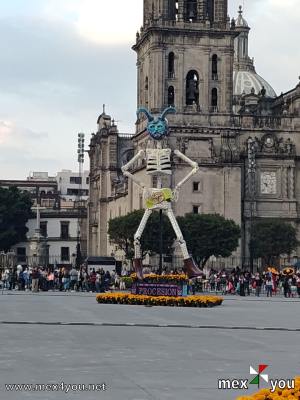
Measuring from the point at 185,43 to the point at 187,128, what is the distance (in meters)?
7.00

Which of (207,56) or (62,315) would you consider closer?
(62,315)

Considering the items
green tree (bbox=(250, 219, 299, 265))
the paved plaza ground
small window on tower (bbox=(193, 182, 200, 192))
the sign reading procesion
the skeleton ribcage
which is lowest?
the paved plaza ground

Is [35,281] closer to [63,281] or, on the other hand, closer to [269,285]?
[63,281]

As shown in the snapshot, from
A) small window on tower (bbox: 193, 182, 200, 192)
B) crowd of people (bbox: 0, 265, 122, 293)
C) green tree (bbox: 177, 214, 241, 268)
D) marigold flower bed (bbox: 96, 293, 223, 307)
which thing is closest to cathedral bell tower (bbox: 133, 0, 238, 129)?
small window on tower (bbox: 193, 182, 200, 192)

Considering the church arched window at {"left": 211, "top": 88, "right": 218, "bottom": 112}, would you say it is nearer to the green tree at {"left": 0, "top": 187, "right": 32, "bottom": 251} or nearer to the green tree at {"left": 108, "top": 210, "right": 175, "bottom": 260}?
the green tree at {"left": 108, "top": 210, "right": 175, "bottom": 260}

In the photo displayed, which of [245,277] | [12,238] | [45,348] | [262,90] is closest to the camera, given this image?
[45,348]

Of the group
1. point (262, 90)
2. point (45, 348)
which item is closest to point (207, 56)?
point (262, 90)

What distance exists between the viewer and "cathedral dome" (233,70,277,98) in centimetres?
12044

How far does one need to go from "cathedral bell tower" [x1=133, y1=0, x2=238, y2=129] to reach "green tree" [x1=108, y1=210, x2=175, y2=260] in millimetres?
9579

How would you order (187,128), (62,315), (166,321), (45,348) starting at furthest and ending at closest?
(187,128), (62,315), (166,321), (45,348)

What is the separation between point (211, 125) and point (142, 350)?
228 ft

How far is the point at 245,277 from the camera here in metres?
56.8

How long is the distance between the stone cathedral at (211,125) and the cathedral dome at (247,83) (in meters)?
24.9

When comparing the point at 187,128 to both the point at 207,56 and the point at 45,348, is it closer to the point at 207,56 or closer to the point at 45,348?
the point at 207,56
